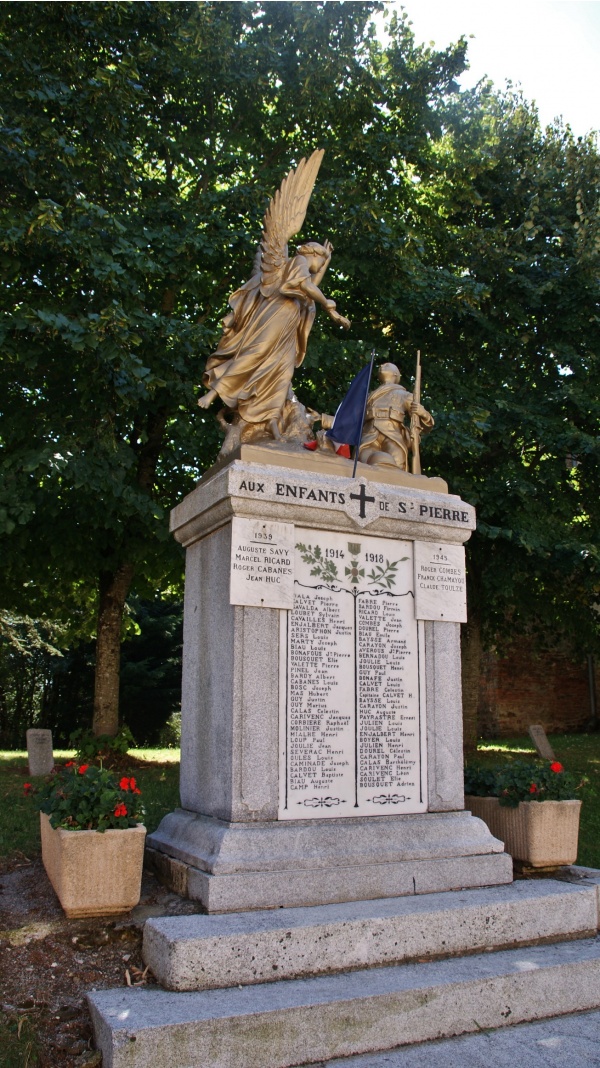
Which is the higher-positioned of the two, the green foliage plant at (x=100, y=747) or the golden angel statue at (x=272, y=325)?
the golden angel statue at (x=272, y=325)

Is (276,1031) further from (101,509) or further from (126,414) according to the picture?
(126,414)

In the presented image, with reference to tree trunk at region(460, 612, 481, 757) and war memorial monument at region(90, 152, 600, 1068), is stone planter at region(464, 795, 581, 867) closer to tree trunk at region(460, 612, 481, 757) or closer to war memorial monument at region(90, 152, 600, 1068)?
war memorial monument at region(90, 152, 600, 1068)

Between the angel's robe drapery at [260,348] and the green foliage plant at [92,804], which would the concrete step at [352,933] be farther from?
the angel's robe drapery at [260,348]

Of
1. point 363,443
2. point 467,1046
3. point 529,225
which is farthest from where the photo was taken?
point 529,225

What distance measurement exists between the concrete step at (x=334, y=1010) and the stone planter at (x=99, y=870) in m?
0.71

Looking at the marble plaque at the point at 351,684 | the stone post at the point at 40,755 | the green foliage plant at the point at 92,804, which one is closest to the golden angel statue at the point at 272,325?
the marble plaque at the point at 351,684

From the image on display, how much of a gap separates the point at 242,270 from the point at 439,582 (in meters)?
7.54

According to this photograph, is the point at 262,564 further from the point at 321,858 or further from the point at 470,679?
the point at 470,679

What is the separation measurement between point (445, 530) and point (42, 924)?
12.0ft

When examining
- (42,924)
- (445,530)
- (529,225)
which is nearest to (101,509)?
(445,530)

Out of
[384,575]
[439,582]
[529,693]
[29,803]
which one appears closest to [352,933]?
[384,575]

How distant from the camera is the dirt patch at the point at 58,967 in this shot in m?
3.73

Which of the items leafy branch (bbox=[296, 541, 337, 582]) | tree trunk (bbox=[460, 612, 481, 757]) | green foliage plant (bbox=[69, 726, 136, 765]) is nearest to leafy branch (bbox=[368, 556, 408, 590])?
leafy branch (bbox=[296, 541, 337, 582])

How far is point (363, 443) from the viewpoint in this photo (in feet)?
22.2
